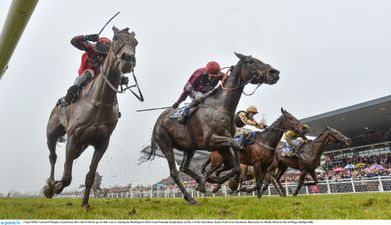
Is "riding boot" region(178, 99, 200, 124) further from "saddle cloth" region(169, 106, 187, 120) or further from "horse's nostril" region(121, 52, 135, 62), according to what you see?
"horse's nostril" region(121, 52, 135, 62)

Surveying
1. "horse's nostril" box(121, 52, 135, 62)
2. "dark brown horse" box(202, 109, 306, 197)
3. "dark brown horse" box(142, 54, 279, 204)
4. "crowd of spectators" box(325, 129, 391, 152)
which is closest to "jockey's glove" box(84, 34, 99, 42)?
"horse's nostril" box(121, 52, 135, 62)

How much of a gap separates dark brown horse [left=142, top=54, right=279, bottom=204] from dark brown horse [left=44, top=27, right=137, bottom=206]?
70.9 inches

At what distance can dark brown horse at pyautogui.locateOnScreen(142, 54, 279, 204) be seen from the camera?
21.6 ft

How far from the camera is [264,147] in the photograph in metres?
10.1

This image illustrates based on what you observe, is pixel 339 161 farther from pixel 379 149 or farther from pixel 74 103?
pixel 74 103

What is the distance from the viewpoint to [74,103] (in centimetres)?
645

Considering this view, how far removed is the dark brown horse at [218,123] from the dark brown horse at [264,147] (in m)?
2.33

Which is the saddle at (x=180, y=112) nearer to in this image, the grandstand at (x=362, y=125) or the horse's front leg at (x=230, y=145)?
the horse's front leg at (x=230, y=145)

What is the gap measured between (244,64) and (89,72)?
10.5ft

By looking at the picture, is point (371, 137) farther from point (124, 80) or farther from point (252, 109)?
point (124, 80)

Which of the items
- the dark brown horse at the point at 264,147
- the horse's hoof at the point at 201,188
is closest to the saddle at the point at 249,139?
the dark brown horse at the point at 264,147

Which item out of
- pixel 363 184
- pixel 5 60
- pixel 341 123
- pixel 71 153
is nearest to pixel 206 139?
pixel 71 153

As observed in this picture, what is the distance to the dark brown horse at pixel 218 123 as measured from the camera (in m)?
6.59

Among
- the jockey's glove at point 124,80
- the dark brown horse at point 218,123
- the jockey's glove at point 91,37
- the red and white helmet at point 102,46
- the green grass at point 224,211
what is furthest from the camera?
the red and white helmet at point 102,46
